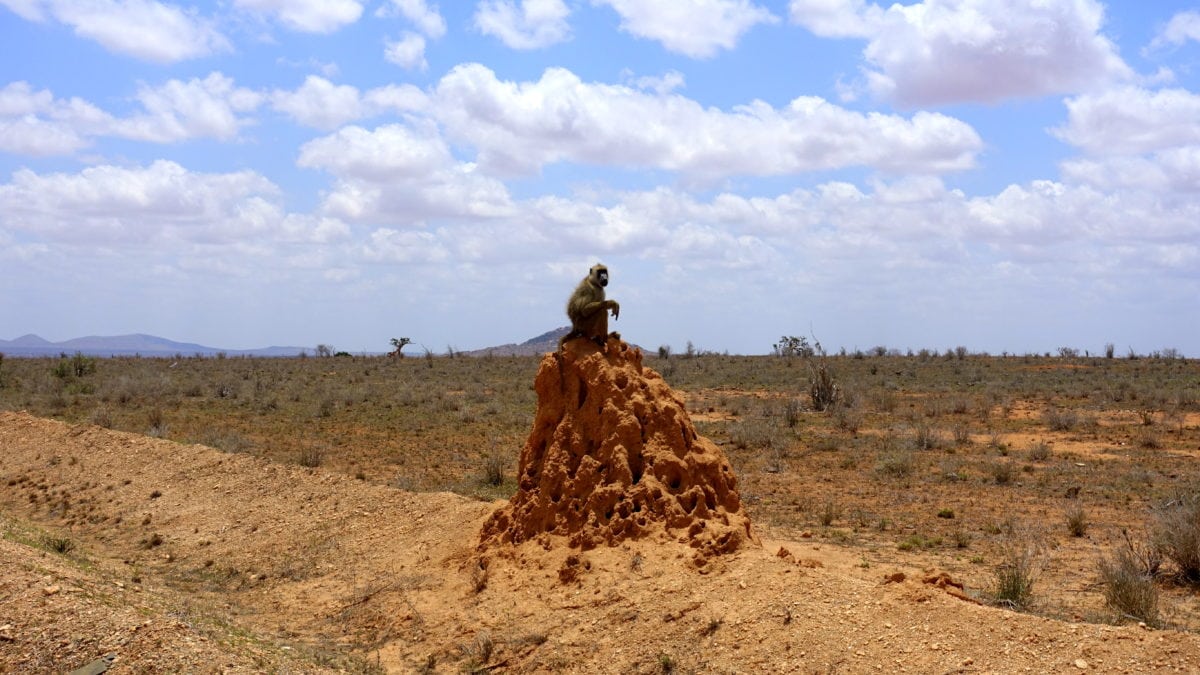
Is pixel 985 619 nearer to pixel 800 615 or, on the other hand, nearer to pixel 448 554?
pixel 800 615

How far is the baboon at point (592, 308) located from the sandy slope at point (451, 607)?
78.9 inches

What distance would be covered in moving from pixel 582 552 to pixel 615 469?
745mm

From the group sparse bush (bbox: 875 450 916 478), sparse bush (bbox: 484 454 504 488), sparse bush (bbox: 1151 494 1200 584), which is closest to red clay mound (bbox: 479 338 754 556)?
sparse bush (bbox: 1151 494 1200 584)

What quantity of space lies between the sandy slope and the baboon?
6.58ft

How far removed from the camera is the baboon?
8.84m

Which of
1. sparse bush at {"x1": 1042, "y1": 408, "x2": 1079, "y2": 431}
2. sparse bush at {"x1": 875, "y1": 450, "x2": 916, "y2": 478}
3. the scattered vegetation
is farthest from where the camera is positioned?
sparse bush at {"x1": 1042, "y1": 408, "x2": 1079, "y2": 431}

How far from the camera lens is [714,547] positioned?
25.4 feet

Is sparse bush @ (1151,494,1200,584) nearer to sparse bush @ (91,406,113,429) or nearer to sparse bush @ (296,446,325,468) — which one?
sparse bush @ (296,446,325,468)

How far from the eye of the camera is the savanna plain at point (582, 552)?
651cm

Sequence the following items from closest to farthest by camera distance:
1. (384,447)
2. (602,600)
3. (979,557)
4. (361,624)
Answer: (602,600) < (361,624) < (979,557) < (384,447)

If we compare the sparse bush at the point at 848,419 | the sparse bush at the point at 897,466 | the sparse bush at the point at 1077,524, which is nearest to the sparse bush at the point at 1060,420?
the sparse bush at the point at 848,419

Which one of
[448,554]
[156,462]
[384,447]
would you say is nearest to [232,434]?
[384,447]

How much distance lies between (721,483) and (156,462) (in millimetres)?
9737

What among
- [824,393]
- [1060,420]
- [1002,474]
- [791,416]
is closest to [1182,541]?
[1002,474]
